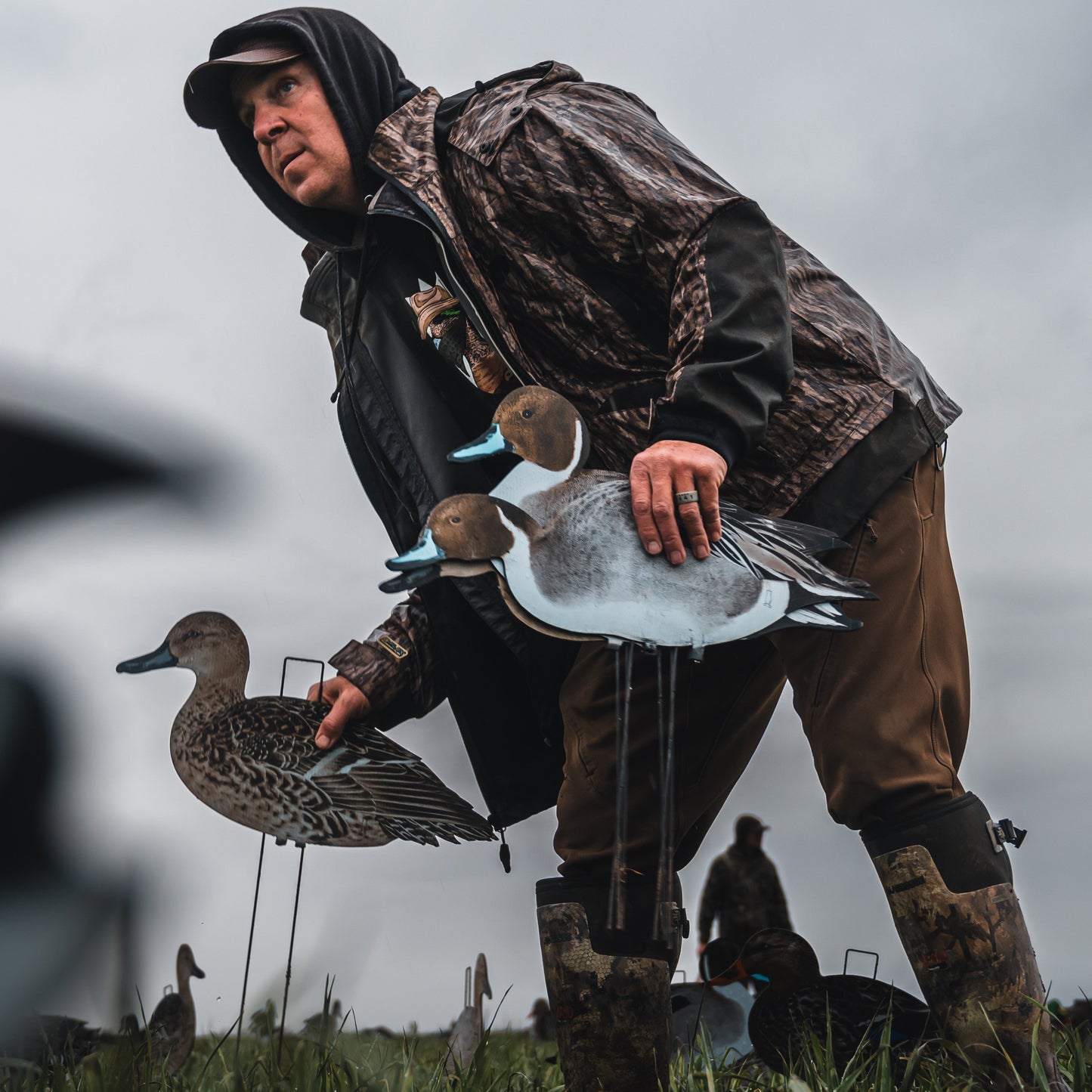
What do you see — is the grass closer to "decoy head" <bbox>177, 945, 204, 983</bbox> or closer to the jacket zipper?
"decoy head" <bbox>177, 945, 204, 983</bbox>

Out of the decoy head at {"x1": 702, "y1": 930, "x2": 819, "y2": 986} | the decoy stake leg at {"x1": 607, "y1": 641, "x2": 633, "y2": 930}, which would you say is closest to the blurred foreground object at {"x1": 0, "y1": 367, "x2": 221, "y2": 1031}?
the decoy stake leg at {"x1": 607, "y1": 641, "x2": 633, "y2": 930}

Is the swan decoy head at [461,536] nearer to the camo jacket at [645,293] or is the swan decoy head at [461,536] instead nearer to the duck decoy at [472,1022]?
the camo jacket at [645,293]

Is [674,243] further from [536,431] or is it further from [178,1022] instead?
[178,1022]

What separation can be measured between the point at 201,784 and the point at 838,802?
3.55ft

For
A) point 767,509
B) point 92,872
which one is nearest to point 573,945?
point 767,509

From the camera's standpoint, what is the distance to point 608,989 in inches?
77.7

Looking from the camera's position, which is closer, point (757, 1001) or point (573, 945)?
point (573, 945)

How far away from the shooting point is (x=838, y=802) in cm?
182

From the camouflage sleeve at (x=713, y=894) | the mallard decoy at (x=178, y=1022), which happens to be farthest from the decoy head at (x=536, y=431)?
the camouflage sleeve at (x=713, y=894)

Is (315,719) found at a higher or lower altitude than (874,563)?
lower

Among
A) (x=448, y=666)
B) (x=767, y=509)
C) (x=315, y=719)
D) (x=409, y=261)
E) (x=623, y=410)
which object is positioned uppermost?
(x=409, y=261)

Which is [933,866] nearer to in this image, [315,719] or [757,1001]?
[757,1001]

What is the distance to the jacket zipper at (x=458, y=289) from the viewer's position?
200cm

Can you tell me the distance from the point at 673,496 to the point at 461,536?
1.00ft
